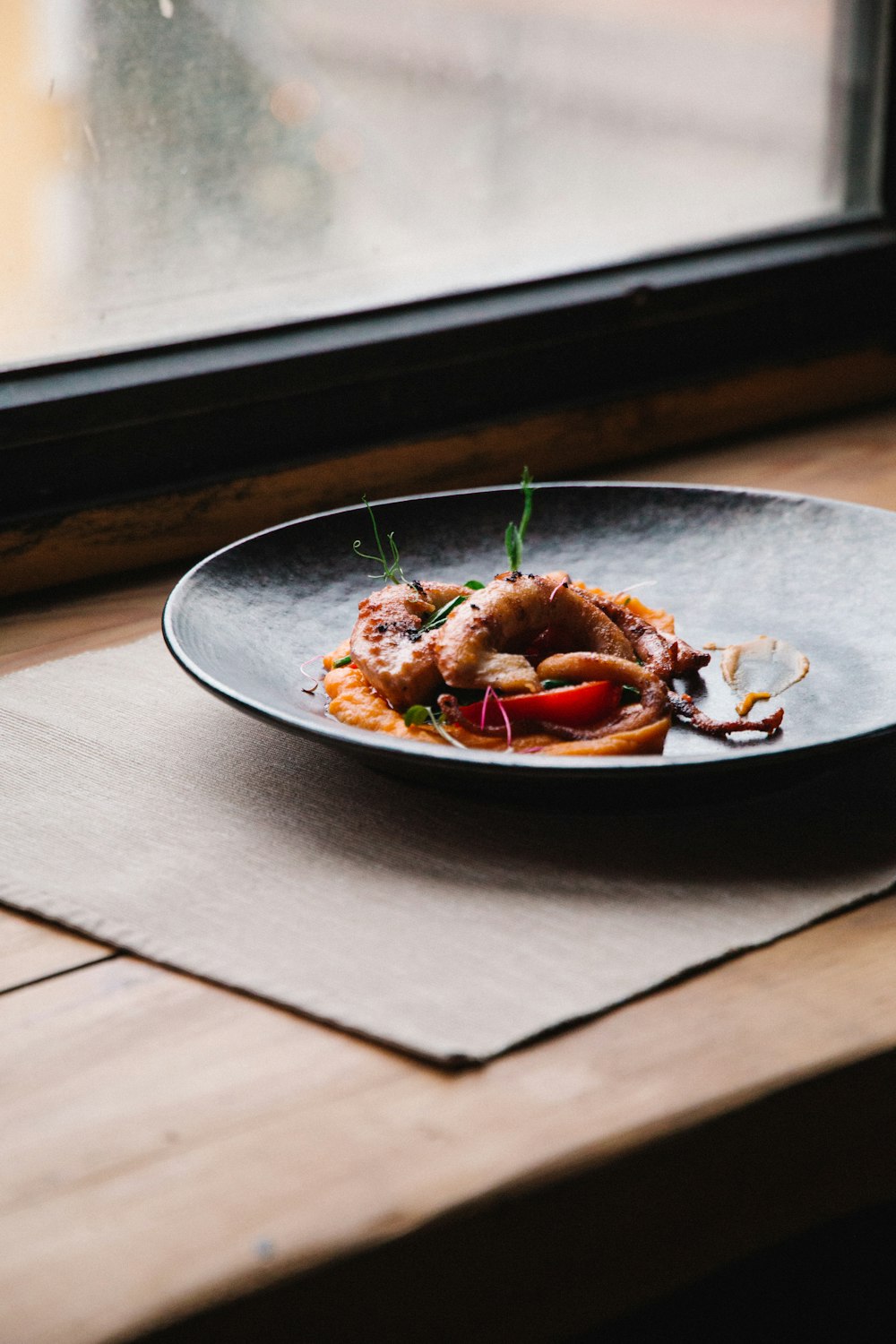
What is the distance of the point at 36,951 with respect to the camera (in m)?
0.86

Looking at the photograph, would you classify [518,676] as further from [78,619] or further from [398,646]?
[78,619]

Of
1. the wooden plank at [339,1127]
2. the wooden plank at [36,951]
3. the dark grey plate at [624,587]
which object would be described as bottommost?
the wooden plank at [36,951]

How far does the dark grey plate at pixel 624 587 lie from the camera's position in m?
0.86

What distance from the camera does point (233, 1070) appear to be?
0.74 m

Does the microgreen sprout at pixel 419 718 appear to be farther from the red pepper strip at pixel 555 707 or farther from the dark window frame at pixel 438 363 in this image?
the dark window frame at pixel 438 363

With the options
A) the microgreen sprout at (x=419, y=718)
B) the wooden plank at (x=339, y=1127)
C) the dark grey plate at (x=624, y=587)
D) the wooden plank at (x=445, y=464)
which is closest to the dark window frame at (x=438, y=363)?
the wooden plank at (x=445, y=464)

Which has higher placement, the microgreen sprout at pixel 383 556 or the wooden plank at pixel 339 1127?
the microgreen sprout at pixel 383 556

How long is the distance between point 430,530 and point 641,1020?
612mm

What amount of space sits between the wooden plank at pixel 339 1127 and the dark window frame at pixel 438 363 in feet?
2.60

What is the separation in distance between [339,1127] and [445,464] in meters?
1.14

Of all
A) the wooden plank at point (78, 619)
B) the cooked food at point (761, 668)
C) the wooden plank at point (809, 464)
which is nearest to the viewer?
the cooked food at point (761, 668)

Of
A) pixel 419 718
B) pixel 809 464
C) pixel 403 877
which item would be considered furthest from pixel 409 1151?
pixel 809 464

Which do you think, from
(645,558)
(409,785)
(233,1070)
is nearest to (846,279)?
(645,558)

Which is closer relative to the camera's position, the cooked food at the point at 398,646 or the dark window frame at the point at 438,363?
the cooked food at the point at 398,646
